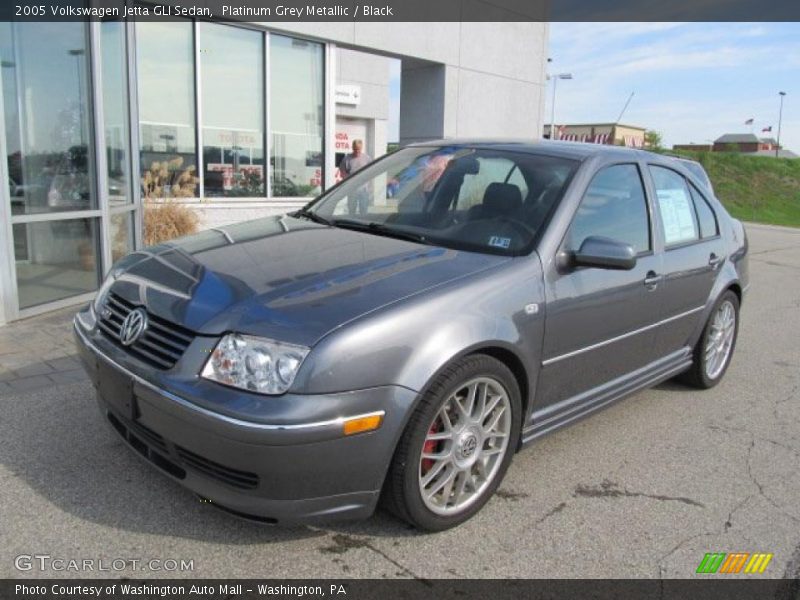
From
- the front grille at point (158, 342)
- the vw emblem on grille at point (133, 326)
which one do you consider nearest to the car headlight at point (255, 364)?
the front grille at point (158, 342)

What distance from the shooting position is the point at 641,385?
13.4ft

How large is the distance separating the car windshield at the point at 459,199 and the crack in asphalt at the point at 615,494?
4.00 feet

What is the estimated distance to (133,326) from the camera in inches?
112

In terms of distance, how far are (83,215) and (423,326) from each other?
16.0ft

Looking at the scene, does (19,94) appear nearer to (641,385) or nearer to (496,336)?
(496,336)

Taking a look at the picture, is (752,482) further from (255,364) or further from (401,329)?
(255,364)

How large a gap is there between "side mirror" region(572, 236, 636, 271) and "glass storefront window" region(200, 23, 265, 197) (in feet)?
24.5

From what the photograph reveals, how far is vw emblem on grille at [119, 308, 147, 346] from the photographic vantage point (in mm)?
2812

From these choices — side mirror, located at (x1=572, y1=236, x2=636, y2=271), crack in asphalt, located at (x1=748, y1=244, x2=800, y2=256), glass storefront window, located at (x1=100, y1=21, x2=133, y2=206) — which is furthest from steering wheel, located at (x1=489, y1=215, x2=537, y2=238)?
crack in asphalt, located at (x1=748, y1=244, x2=800, y2=256)

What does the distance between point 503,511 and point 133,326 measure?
71.4 inches

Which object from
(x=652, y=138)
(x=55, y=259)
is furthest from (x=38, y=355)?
(x=652, y=138)

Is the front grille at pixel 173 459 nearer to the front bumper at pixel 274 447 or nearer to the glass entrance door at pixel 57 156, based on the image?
the front bumper at pixel 274 447

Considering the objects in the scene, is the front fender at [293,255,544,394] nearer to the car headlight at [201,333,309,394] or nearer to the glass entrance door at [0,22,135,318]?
the car headlight at [201,333,309,394]
